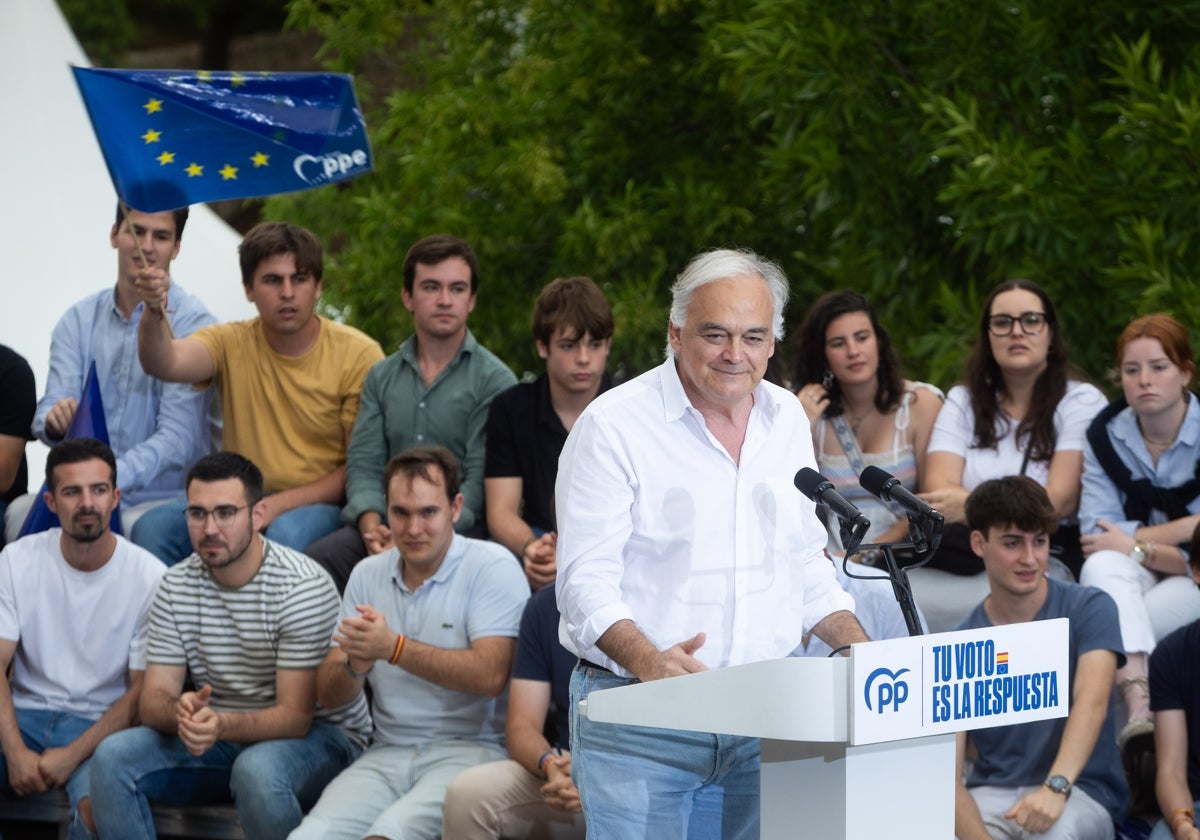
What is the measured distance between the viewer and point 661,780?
296 cm

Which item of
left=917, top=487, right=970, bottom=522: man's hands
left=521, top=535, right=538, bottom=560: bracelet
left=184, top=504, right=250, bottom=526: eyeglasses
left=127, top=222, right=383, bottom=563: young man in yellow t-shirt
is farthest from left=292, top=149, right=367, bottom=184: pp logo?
left=917, top=487, right=970, bottom=522: man's hands

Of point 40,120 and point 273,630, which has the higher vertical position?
point 40,120

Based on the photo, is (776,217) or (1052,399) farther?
(776,217)

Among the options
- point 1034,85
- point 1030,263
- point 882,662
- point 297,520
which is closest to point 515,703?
point 297,520

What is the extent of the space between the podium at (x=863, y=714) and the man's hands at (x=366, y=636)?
2213mm

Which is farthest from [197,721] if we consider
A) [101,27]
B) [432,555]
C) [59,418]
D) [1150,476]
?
[101,27]

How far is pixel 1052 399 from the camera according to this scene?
5520 millimetres

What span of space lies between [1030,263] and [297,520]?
10.8 feet

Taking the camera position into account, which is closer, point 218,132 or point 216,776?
point 216,776

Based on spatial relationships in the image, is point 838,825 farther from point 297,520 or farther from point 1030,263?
point 1030,263

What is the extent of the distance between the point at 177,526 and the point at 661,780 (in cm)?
358

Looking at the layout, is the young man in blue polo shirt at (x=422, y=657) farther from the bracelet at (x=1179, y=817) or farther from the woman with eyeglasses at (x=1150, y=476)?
the bracelet at (x=1179, y=817)

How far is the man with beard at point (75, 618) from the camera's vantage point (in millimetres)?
5605

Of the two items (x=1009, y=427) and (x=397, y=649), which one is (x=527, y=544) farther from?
(x=1009, y=427)
